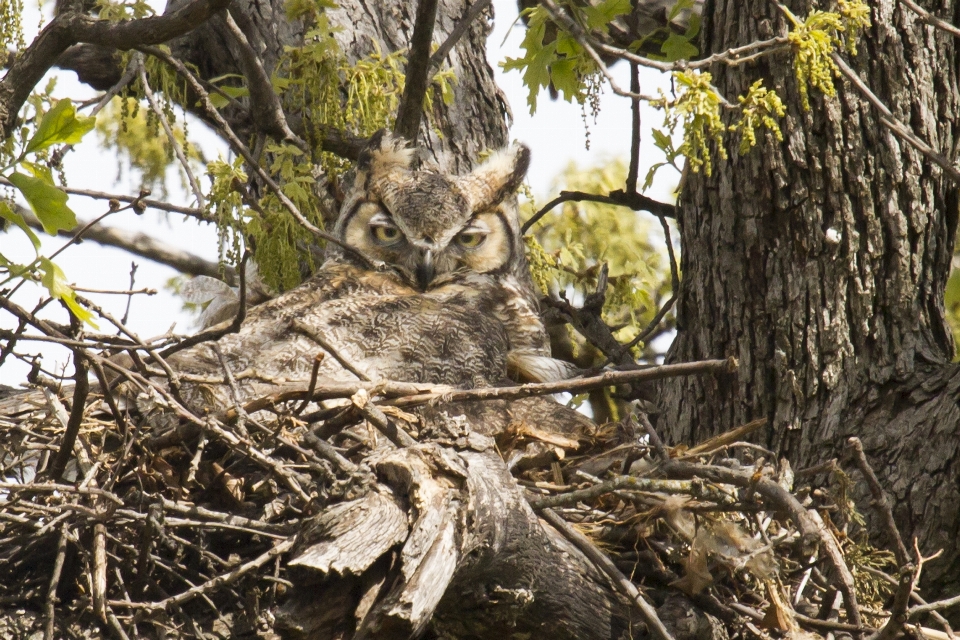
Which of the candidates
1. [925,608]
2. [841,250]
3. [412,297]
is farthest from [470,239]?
[925,608]

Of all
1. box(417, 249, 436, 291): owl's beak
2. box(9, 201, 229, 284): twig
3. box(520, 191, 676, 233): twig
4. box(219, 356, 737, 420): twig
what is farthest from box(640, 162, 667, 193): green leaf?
box(9, 201, 229, 284): twig

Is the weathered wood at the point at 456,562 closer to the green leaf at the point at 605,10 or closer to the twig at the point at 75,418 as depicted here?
Answer: the twig at the point at 75,418

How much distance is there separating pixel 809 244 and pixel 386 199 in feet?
4.97

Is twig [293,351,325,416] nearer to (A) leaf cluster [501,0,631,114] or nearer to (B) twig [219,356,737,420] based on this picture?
(B) twig [219,356,737,420]

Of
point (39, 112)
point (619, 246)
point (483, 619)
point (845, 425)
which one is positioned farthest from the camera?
point (619, 246)

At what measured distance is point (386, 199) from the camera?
362cm

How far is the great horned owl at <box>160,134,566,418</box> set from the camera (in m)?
2.91

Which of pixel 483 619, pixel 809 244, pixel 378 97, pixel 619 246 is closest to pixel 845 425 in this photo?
pixel 809 244

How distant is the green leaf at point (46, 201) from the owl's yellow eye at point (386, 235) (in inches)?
72.0

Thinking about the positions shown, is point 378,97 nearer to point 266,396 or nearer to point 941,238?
point 266,396

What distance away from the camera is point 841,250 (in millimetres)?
2809

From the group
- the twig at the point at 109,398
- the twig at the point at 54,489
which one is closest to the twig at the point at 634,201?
the twig at the point at 109,398

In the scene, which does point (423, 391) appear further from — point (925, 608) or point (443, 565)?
point (925, 608)

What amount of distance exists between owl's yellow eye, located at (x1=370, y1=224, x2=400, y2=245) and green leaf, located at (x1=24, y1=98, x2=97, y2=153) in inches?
69.1
